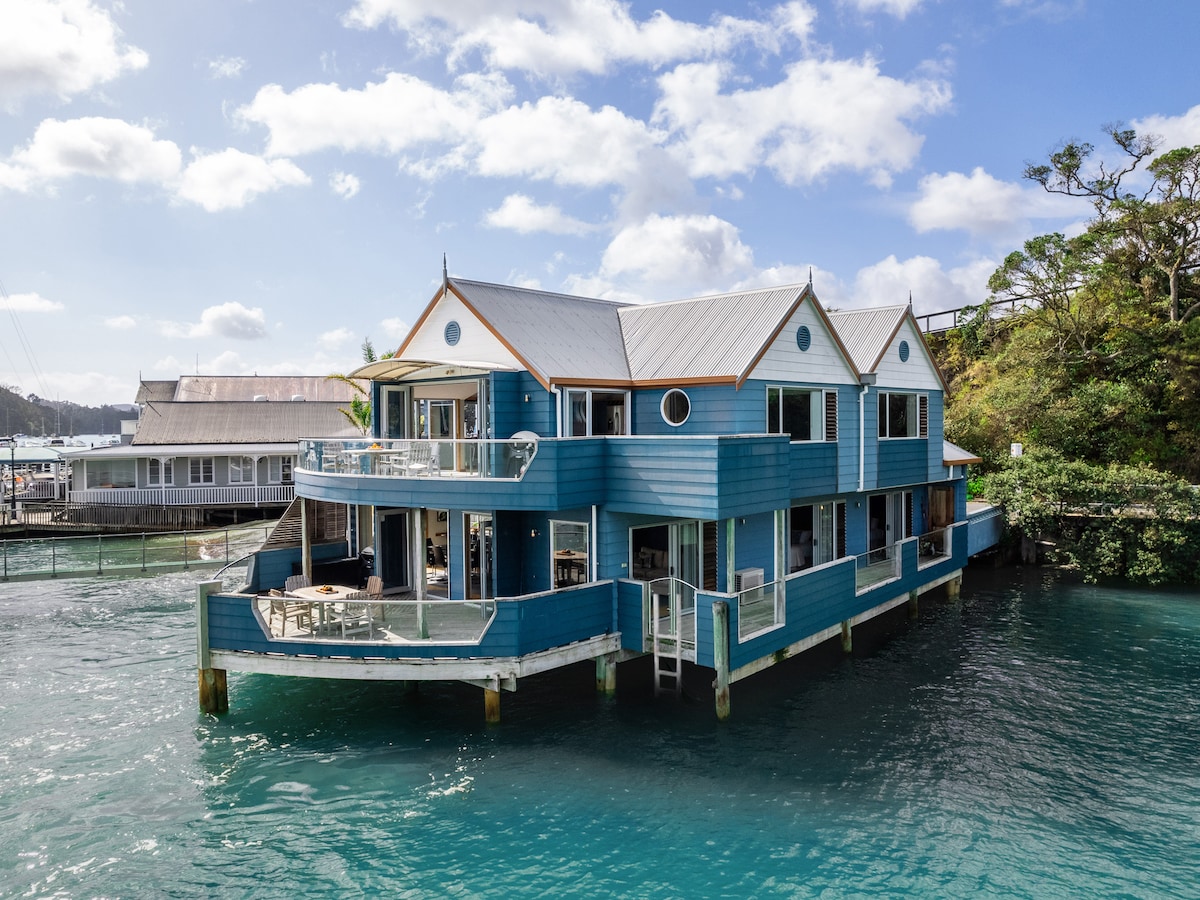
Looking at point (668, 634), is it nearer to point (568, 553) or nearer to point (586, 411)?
point (568, 553)

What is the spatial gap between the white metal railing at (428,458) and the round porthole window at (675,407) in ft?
13.5

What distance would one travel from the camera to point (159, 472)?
49.6m

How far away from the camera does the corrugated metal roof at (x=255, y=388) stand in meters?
65.1

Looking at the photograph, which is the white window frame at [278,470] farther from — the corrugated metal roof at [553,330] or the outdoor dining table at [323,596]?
the corrugated metal roof at [553,330]

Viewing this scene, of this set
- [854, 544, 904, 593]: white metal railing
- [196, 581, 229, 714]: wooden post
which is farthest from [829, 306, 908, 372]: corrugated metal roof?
[196, 581, 229, 714]: wooden post

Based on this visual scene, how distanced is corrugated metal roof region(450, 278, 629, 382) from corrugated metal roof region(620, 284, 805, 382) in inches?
27.2

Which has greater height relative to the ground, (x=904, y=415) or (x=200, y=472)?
(x=904, y=415)

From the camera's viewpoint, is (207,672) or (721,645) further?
(207,672)

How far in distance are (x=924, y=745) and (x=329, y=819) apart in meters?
10.9

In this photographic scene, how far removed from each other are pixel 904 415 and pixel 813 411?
6.21 m

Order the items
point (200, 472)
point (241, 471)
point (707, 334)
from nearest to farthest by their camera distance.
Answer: point (707, 334), point (200, 472), point (241, 471)

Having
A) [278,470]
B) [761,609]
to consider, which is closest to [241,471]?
[278,470]

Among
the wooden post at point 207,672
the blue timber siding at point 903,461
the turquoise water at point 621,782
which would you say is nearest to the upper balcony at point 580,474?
the wooden post at point 207,672

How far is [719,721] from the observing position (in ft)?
53.9
